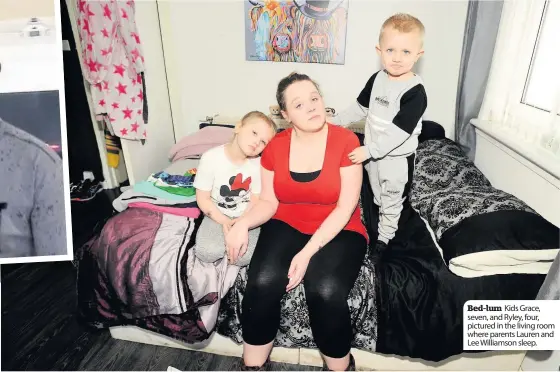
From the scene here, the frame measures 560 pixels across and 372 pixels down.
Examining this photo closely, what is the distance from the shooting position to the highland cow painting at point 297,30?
256 centimetres

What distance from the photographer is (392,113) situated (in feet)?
4.85

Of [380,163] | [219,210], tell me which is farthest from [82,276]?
[380,163]

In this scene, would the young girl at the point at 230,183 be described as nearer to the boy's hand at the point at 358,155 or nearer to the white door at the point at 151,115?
the boy's hand at the point at 358,155

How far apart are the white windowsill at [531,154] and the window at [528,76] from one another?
0.03 m

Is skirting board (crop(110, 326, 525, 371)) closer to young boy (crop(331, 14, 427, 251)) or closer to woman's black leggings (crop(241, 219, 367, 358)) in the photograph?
woman's black leggings (crop(241, 219, 367, 358))

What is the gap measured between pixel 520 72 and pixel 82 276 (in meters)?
2.38

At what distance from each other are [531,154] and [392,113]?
0.70 meters

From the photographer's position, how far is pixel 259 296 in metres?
1.25

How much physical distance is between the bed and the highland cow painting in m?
1.55

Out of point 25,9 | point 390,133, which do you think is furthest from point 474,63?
point 25,9

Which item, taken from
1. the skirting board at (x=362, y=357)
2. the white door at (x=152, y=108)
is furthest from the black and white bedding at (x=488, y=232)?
the white door at (x=152, y=108)

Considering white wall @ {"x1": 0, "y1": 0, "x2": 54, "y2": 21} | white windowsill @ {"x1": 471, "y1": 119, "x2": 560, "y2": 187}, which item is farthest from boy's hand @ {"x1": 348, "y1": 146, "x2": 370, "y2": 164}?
white wall @ {"x1": 0, "y1": 0, "x2": 54, "y2": 21}

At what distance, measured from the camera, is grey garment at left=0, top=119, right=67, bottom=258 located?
957 millimetres

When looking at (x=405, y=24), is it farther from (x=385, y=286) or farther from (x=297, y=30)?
(x=297, y=30)
